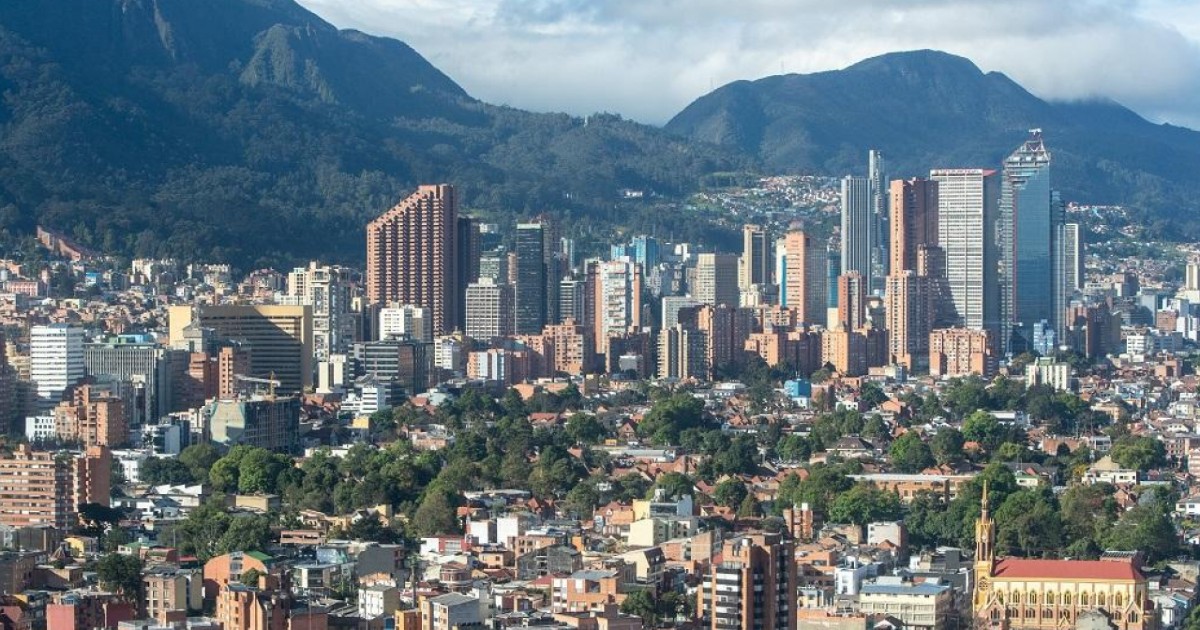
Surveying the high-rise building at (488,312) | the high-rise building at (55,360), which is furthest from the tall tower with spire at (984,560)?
the high-rise building at (488,312)

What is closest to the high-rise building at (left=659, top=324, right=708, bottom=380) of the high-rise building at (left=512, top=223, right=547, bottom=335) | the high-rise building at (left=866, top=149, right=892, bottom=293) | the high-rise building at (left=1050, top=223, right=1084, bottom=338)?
the high-rise building at (left=512, top=223, right=547, bottom=335)

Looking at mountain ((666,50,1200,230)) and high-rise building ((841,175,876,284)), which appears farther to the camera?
mountain ((666,50,1200,230))

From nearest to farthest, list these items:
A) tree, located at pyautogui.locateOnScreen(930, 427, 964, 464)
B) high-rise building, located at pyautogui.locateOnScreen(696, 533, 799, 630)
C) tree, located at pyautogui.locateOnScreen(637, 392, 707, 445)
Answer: high-rise building, located at pyautogui.locateOnScreen(696, 533, 799, 630) → tree, located at pyautogui.locateOnScreen(930, 427, 964, 464) → tree, located at pyautogui.locateOnScreen(637, 392, 707, 445)

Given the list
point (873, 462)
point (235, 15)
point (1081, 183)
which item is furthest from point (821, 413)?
point (1081, 183)

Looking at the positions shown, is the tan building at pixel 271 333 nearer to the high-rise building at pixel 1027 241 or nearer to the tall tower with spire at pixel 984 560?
the high-rise building at pixel 1027 241

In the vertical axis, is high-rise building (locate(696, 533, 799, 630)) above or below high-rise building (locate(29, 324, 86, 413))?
below

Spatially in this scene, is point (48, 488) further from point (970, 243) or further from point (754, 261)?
point (754, 261)

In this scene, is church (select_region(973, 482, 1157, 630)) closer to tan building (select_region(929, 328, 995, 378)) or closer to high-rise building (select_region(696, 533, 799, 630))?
high-rise building (select_region(696, 533, 799, 630))
